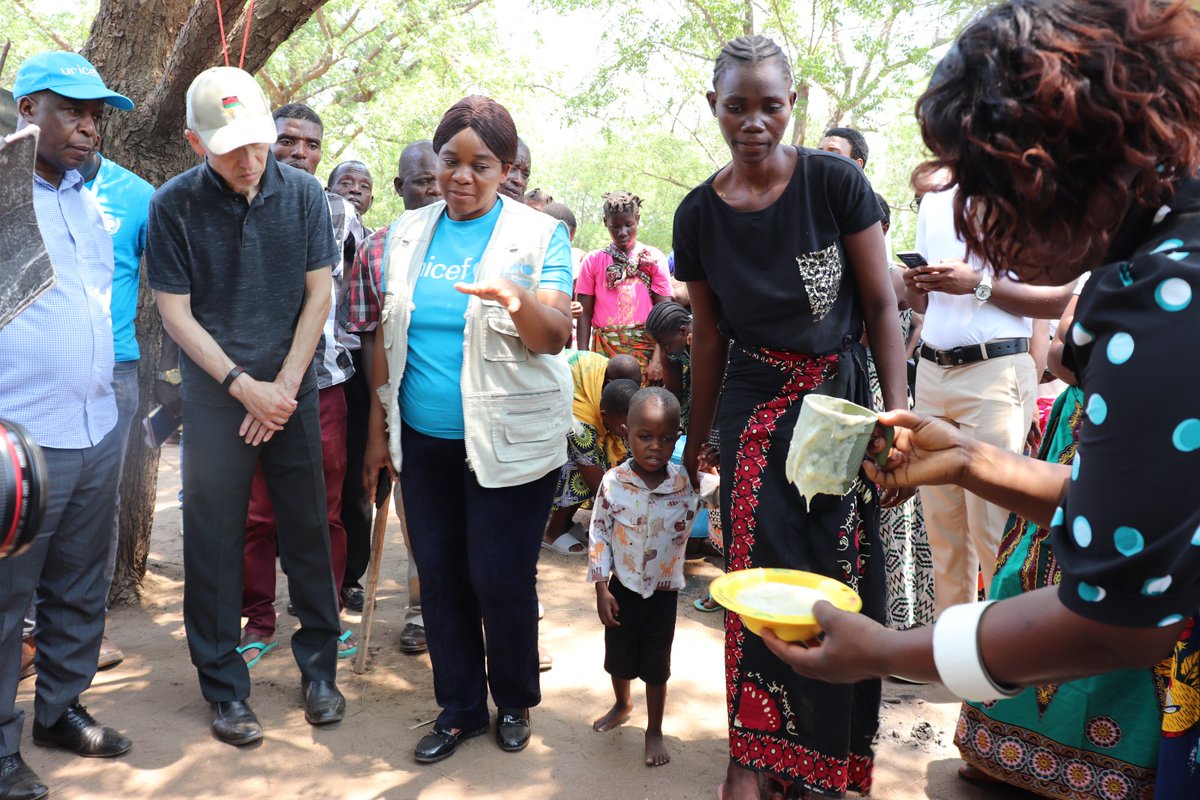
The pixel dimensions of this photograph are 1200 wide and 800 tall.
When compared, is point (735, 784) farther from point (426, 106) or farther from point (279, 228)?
point (426, 106)

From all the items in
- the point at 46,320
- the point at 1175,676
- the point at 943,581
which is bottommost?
the point at 943,581

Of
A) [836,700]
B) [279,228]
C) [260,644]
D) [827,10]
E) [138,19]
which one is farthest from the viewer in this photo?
[827,10]

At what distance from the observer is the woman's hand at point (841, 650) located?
1619 mm

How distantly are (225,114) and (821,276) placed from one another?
6.76 ft

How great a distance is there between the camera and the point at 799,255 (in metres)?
2.89

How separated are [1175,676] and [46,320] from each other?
10.7ft

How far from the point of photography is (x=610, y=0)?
15.7 meters

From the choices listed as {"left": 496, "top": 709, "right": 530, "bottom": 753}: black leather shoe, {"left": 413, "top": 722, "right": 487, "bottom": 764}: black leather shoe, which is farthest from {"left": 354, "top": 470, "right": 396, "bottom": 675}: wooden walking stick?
{"left": 496, "top": 709, "right": 530, "bottom": 753}: black leather shoe

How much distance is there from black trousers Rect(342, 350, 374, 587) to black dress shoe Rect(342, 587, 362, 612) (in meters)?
0.05

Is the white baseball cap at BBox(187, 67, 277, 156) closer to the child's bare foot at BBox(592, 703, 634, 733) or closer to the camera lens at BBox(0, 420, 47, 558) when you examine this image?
the camera lens at BBox(0, 420, 47, 558)

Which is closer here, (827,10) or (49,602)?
(49,602)

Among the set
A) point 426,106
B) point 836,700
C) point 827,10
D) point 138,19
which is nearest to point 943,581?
point 836,700

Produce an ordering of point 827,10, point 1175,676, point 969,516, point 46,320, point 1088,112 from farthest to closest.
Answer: point 827,10 < point 969,516 < point 46,320 < point 1175,676 < point 1088,112

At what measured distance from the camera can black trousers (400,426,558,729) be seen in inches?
130
